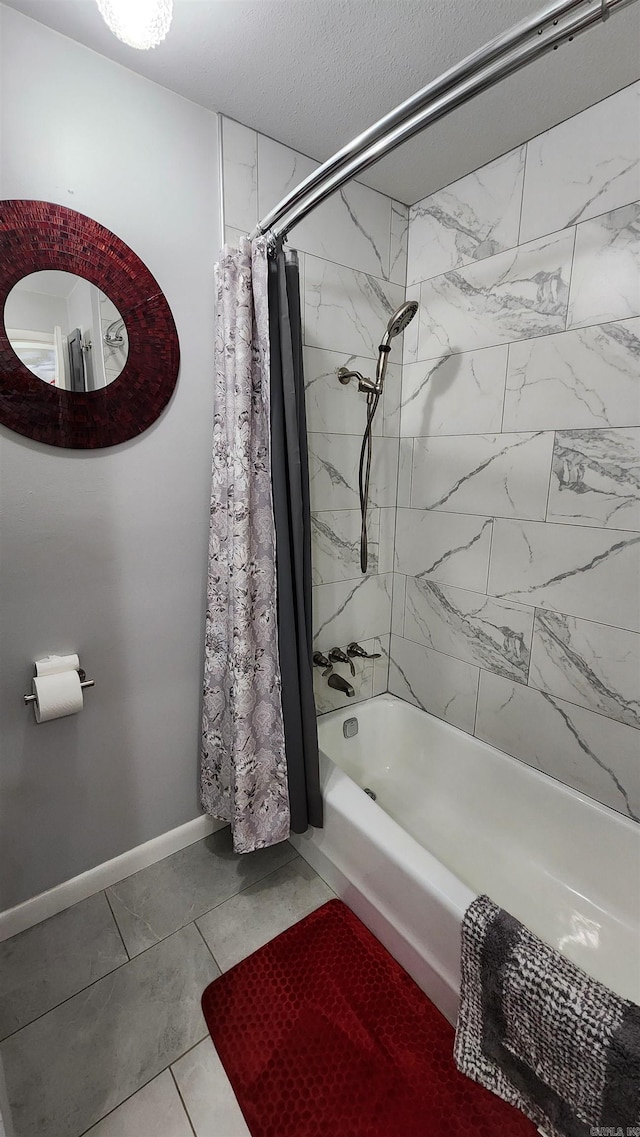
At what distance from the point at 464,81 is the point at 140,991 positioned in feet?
7.06

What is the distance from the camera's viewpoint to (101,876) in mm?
1484

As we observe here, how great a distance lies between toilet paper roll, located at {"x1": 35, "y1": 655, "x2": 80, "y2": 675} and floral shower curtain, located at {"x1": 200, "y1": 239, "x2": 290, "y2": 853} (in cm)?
40

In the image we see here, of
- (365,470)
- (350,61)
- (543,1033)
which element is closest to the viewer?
(543,1033)

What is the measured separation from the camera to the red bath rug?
99 cm

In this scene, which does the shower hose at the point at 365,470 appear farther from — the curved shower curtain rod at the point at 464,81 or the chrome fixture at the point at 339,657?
the curved shower curtain rod at the point at 464,81

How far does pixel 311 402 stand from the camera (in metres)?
1.71

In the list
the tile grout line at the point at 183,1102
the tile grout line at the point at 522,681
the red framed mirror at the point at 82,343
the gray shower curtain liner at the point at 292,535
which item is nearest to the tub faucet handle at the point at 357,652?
the tile grout line at the point at 522,681

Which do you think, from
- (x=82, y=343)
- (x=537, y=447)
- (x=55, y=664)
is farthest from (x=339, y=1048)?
(x=82, y=343)

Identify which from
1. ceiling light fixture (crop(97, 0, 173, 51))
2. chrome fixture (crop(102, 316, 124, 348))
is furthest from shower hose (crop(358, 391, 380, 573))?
ceiling light fixture (crop(97, 0, 173, 51))

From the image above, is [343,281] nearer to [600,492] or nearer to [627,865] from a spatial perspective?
[600,492]

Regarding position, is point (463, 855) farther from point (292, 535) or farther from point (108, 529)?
point (108, 529)

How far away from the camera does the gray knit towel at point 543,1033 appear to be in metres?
0.82

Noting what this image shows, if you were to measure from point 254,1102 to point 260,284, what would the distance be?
1998 millimetres

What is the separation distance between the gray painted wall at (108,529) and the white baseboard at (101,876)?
0.03 metres
